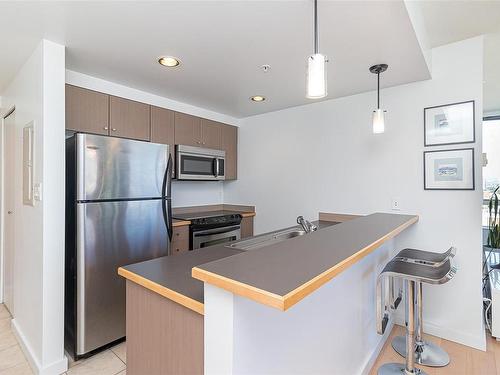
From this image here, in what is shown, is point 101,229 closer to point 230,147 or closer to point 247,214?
point 247,214

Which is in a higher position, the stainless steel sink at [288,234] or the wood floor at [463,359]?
the stainless steel sink at [288,234]

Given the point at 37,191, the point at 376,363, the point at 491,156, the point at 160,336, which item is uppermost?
the point at 491,156

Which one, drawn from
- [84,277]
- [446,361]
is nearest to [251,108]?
[84,277]

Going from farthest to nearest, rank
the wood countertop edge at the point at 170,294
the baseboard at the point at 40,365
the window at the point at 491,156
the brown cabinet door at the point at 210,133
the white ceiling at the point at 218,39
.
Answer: the window at the point at 491,156, the brown cabinet door at the point at 210,133, the baseboard at the point at 40,365, the white ceiling at the point at 218,39, the wood countertop edge at the point at 170,294

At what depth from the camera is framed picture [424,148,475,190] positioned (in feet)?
7.11

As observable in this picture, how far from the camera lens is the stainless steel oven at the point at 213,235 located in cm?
293

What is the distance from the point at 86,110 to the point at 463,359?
3636mm

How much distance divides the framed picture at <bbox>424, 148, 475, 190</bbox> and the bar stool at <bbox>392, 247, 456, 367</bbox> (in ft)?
1.91

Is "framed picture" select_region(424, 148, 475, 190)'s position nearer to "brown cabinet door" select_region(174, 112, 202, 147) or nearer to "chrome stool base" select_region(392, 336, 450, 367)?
"chrome stool base" select_region(392, 336, 450, 367)

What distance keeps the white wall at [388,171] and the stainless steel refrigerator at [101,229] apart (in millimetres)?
1708

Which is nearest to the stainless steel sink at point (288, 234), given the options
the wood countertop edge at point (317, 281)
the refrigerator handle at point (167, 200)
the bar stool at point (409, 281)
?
the bar stool at point (409, 281)

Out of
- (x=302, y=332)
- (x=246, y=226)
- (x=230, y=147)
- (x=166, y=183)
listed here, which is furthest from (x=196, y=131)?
(x=302, y=332)

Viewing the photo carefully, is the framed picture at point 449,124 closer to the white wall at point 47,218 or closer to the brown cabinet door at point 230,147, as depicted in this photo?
the brown cabinet door at point 230,147

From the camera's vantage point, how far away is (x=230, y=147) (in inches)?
150
